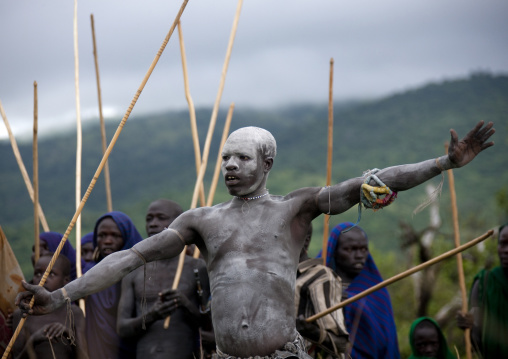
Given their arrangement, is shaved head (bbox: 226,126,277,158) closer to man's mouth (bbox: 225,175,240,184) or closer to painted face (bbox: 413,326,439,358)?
man's mouth (bbox: 225,175,240,184)

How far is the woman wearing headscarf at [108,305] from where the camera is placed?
6.24 metres

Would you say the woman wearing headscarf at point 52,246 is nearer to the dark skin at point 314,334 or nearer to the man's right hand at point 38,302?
the dark skin at point 314,334

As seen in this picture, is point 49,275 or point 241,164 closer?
point 241,164

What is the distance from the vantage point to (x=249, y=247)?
4227 mm

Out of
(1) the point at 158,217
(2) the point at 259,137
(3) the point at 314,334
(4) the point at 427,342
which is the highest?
(2) the point at 259,137

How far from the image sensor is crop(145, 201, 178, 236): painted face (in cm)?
632

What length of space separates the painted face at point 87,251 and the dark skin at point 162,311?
1.35m

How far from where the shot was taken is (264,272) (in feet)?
13.6

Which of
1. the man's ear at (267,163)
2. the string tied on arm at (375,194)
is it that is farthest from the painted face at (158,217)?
the string tied on arm at (375,194)

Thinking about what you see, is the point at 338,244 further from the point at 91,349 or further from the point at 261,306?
the point at 261,306

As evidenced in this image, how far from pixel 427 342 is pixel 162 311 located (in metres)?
2.42

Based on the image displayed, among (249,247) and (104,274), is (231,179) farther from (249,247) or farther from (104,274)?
(104,274)

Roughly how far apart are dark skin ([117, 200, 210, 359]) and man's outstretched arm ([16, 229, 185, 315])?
4.17 feet

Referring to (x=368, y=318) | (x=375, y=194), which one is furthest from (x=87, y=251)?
(x=375, y=194)
